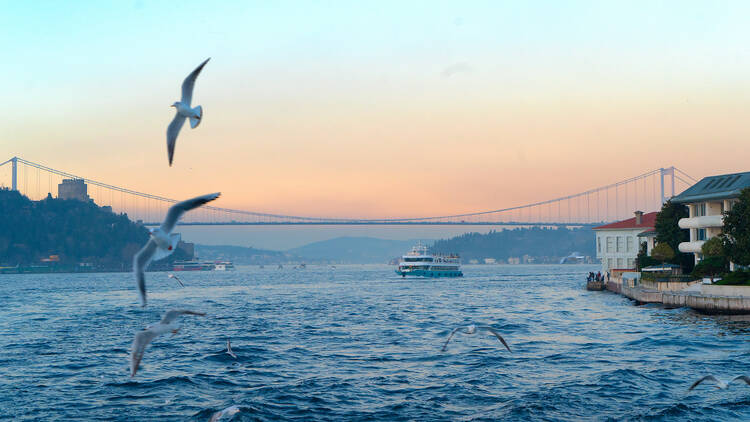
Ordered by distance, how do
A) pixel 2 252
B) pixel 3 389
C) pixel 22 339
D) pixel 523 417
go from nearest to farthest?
pixel 523 417 → pixel 3 389 → pixel 22 339 → pixel 2 252

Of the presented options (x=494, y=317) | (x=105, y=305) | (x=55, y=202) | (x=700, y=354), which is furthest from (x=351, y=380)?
(x=55, y=202)

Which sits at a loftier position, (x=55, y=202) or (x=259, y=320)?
(x=55, y=202)

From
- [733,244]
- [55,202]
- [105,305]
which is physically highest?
[55,202]

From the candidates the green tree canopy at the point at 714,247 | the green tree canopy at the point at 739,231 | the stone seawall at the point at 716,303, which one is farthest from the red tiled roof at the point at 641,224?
the stone seawall at the point at 716,303

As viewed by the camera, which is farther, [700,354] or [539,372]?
[700,354]

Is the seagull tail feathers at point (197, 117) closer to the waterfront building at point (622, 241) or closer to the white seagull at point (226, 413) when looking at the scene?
the white seagull at point (226, 413)

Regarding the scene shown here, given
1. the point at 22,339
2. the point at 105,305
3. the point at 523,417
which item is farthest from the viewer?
the point at 105,305

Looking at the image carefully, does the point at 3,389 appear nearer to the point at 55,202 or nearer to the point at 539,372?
the point at 539,372

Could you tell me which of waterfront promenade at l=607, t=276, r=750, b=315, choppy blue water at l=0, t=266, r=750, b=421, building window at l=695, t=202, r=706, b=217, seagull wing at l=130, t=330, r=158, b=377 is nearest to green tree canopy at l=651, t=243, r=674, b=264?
building window at l=695, t=202, r=706, b=217

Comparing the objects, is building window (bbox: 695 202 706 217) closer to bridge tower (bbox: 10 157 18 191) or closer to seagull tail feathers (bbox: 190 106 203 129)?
seagull tail feathers (bbox: 190 106 203 129)
